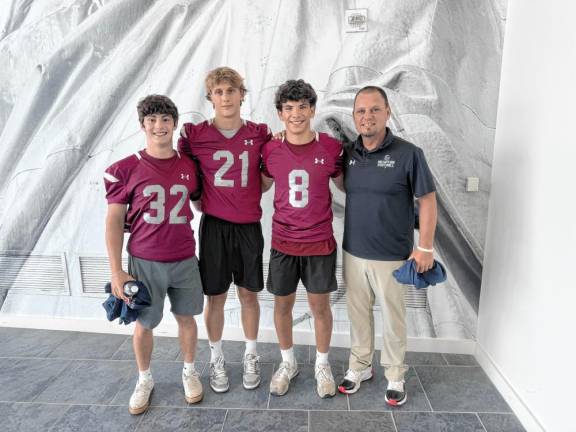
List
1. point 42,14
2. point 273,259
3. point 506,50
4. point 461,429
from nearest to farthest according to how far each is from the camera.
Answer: point 461,429
point 273,259
point 506,50
point 42,14

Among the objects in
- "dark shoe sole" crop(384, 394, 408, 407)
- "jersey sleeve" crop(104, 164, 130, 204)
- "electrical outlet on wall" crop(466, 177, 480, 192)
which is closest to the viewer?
"jersey sleeve" crop(104, 164, 130, 204)

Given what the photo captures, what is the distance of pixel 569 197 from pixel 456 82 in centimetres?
95

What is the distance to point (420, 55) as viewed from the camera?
2166 mm

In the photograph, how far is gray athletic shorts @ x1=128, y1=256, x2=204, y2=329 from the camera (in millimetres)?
1763

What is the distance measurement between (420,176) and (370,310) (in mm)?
740

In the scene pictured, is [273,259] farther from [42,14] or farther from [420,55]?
[42,14]

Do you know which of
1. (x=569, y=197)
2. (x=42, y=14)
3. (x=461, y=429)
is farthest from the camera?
(x=42, y=14)

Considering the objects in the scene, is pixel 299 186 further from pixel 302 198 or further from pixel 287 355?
pixel 287 355

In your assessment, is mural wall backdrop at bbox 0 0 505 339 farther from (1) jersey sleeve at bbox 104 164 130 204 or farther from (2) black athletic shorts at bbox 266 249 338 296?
(1) jersey sleeve at bbox 104 164 130 204

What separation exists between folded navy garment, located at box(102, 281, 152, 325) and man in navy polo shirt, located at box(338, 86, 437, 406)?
974 millimetres

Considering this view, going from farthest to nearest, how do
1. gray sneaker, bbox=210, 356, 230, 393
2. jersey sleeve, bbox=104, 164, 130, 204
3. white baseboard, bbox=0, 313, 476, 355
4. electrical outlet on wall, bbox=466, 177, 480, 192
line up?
white baseboard, bbox=0, 313, 476, 355 < electrical outlet on wall, bbox=466, 177, 480, 192 < gray sneaker, bbox=210, 356, 230, 393 < jersey sleeve, bbox=104, 164, 130, 204

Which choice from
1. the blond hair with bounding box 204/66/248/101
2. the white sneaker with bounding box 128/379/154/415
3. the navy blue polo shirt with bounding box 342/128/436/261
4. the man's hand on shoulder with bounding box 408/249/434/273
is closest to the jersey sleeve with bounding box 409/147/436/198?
the navy blue polo shirt with bounding box 342/128/436/261

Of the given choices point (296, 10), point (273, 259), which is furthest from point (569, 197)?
point (296, 10)

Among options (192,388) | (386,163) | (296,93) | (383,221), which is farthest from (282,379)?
(296,93)
